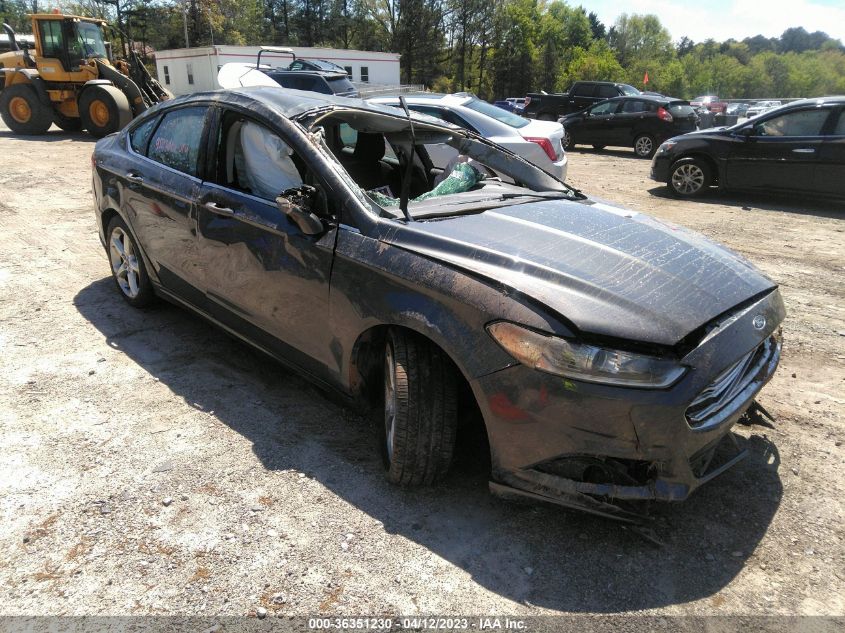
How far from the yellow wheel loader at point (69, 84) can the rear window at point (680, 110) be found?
43.4 ft

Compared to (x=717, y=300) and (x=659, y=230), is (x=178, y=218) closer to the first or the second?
(x=659, y=230)

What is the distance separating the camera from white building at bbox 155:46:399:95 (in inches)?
1188

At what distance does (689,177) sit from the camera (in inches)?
403

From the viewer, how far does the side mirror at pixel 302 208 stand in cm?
298

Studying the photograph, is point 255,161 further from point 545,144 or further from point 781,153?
point 781,153

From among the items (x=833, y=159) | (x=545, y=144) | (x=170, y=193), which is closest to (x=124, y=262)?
(x=170, y=193)

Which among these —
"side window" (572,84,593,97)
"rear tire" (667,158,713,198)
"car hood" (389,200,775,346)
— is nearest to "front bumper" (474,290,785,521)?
"car hood" (389,200,775,346)

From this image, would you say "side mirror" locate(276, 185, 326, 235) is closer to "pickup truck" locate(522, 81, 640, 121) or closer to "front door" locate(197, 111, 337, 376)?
"front door" locate(197, 111, 337, 376)

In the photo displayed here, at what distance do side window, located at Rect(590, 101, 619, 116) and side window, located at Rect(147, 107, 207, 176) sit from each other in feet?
47.7

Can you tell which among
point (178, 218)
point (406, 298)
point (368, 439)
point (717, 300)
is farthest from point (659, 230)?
point (178, 218)

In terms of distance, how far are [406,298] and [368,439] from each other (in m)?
1.00

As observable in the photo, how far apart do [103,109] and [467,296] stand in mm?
15355

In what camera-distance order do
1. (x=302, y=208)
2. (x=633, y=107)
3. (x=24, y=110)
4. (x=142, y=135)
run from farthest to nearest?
(x=633, y=107), (x=24, y=110), (x=142, y=135), (x=302, y=208)

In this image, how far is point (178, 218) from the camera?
3.89 meters
